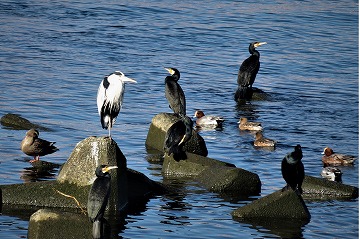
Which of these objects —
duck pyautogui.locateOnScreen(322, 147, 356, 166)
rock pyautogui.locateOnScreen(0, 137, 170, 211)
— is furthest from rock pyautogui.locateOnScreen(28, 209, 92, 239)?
duck pyautogui.locateOnScreen(322, 147, 356, 166)

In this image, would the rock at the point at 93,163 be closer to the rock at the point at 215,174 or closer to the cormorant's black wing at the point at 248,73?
the rock at the point at 215,174

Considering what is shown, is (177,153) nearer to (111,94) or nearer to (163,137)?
(163,137)

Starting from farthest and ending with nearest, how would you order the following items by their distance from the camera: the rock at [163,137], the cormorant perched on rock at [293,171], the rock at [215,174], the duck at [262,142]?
the duck at [262,142]
the rock at [163,137]
the rock at [215,174]
the cormorant perched on rock at [293,171]

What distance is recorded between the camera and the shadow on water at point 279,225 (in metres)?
14.7

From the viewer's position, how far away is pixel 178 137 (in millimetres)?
17719

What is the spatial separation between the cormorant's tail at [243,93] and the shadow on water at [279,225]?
1120cm

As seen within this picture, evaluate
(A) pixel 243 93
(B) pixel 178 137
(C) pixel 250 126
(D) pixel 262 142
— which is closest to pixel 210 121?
(C) pixel 250 126

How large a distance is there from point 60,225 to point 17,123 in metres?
7.94

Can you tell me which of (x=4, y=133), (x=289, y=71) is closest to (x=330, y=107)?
(x=289, y=71)

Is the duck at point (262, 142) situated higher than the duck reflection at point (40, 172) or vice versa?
the duck at point (262, 142)

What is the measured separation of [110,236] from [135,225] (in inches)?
31.0

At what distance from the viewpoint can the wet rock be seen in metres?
20.8

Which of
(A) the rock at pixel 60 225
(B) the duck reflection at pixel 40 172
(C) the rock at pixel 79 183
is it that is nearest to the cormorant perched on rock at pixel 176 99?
(B) the duck reflection at pixel 40 172

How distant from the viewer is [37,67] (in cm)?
2866
